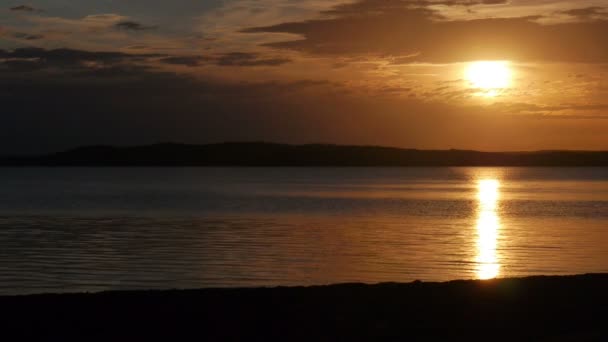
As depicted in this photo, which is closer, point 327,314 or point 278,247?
point 327,314

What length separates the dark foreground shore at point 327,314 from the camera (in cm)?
1054

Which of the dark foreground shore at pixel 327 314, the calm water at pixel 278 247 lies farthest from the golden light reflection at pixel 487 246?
the dark foreground shore at pixel 327 314

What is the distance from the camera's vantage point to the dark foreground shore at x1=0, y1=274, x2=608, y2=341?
1054 centimetres

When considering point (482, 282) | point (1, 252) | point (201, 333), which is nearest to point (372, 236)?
point (1, 252)

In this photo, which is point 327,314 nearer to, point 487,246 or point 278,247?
point 278,247

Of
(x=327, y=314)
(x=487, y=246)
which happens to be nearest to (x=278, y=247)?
(x=487, y=246)

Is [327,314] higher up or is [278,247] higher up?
[327,314]

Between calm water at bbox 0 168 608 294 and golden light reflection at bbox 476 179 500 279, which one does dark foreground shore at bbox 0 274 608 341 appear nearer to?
calm water at bbox 0 168 608 294

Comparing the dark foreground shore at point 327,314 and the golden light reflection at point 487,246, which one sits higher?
the dark foreground shore at point 327,314

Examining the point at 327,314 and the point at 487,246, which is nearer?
the point at 327,314

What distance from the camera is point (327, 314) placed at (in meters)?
11.9

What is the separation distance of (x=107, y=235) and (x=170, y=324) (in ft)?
81.4

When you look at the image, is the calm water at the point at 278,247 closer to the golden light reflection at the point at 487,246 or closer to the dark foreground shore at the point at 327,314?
the golden light reflection at the point at 487,246

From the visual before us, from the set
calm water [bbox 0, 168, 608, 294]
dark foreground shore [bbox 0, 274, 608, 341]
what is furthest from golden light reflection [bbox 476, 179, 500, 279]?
dark foreground shore [bbox 0, 274, 608, 341]
